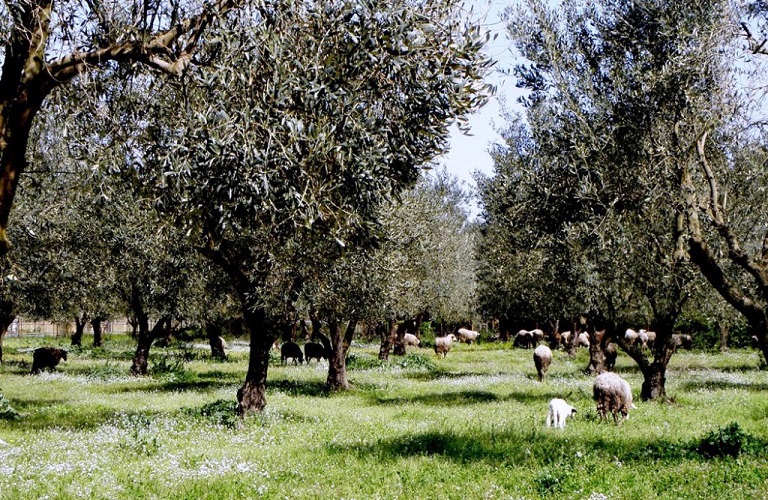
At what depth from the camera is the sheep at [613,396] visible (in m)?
17.9

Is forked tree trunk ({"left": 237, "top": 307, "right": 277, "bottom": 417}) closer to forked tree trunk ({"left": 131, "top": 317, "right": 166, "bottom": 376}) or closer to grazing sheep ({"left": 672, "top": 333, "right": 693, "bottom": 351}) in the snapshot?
forked tree trunk ({"left": 131, "top": 317, "right": 166, "bottom": 376})

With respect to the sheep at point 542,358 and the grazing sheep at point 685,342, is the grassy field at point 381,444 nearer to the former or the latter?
the sheep at point 542,358

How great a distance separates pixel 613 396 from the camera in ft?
59.2

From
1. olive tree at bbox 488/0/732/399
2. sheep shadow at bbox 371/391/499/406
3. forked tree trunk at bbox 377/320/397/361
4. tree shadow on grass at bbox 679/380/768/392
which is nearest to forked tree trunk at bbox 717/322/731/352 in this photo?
tree shadow on grass at bbox 679/380/768/392

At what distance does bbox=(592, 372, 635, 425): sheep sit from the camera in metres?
17.9

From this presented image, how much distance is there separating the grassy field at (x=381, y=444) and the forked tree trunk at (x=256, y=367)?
20.5 inches

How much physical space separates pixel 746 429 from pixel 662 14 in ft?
35.1

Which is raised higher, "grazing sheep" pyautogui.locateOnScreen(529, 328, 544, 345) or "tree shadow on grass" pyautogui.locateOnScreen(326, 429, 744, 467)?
"grazing sheep" pyautogui.locateOnScreen(529, 328, 544, 345)

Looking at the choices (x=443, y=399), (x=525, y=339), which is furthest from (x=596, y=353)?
(x=525, y=339)

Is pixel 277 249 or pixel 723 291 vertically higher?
pixel 277 249

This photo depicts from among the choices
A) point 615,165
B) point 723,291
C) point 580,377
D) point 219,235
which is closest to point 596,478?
point 723,291

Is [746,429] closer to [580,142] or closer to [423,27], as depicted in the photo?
[580,142]

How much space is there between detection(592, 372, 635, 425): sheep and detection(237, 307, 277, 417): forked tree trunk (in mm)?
9195

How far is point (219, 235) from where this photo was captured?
7.97 m
